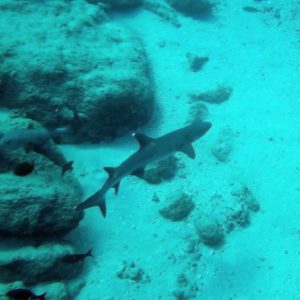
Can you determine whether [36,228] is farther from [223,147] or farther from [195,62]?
[195,62]

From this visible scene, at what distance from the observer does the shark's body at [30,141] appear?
5723 millimetres

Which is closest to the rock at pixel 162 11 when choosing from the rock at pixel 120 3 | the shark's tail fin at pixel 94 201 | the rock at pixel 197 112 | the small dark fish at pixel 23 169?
the rock at pixel 120 3

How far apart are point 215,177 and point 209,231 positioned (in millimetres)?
1638

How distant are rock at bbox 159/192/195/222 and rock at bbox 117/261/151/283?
1.30 meters

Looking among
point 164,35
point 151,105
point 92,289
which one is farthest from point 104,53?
point 92,289

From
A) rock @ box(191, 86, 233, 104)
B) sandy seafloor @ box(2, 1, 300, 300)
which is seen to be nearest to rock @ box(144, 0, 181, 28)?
sandy seafloor @ box(2, 1, 300, 300)

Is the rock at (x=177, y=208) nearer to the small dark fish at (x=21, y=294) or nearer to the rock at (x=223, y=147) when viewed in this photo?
the rock at (x=223, y=147)

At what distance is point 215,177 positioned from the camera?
8016 millimetres

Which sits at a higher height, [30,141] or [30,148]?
[30,141]

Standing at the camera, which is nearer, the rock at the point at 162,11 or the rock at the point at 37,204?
the rock at the point at 37,204

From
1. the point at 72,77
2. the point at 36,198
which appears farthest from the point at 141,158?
the point at 72,77

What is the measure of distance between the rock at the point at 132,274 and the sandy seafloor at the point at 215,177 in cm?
11

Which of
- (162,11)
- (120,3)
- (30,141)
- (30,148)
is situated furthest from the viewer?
(162,11)

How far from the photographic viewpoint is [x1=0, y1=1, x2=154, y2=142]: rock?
7527 millimetres
